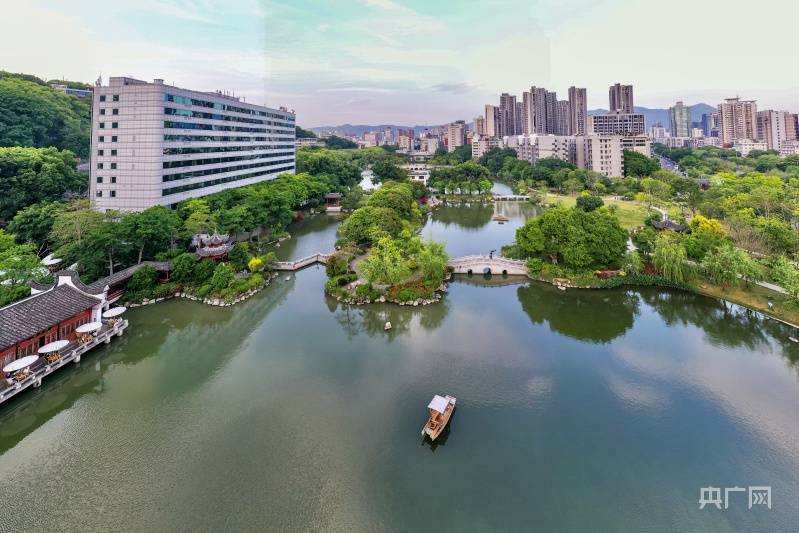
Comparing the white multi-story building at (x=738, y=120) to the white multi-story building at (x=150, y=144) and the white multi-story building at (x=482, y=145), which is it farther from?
the white multi-story building at (x=150, y=144)

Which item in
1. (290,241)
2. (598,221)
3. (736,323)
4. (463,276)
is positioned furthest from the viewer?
(290,241)

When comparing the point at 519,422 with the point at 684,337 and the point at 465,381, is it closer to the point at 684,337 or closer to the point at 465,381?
the point at 465,381

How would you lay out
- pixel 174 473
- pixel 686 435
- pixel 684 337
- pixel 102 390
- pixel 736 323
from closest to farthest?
pixel 174 473, pixel 686 435, pixel 102 390, pixel 684 337, pixel 736 323

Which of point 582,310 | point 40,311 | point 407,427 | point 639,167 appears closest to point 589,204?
point 582,310

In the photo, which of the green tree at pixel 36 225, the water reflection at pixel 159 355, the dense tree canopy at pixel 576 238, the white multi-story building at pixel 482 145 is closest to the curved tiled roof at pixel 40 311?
the water reflection at pixel 159 355

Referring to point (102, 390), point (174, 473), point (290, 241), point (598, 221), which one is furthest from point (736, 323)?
point (290, 241)
